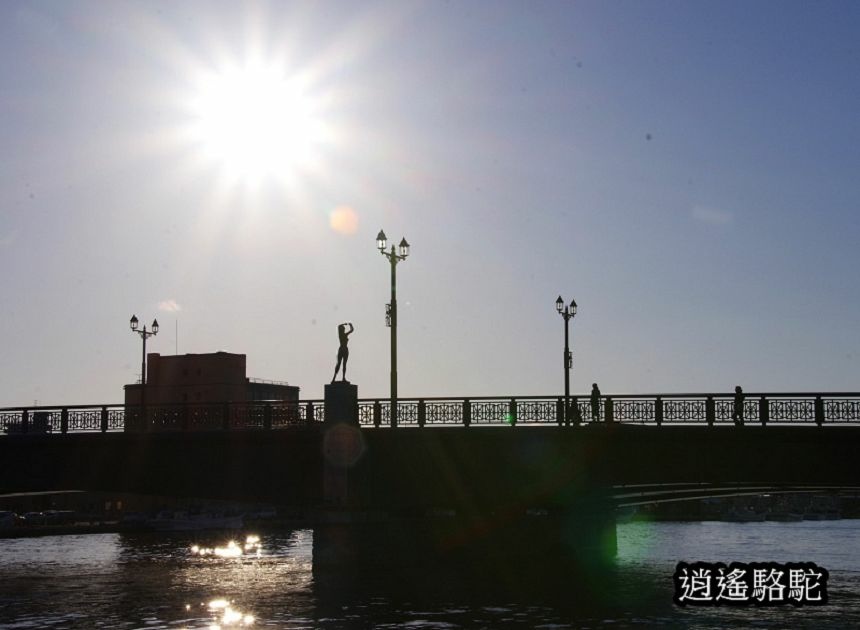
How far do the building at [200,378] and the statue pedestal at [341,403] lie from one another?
11117 centimetres

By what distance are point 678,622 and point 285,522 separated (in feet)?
275

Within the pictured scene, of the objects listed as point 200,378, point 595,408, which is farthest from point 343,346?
point 200,378

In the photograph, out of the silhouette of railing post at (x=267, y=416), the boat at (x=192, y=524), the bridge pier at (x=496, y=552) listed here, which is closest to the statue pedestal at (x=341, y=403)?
the silhouette of railing post at (x=267, y=416)

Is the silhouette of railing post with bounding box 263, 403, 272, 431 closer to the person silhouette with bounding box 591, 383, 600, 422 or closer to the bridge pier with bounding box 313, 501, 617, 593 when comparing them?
the bridge pier with bounding box 313, 501, 617, 593

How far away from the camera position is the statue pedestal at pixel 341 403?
41438 millimetres

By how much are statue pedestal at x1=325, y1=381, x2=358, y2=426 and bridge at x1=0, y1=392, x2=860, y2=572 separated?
0.40 ft

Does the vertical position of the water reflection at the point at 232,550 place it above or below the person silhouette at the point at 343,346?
below

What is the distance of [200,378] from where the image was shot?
156m

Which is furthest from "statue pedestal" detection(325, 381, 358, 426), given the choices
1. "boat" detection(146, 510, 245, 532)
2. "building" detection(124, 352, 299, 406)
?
"building" detection(124, 352, 299, 406)

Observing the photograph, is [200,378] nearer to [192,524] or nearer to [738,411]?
[192,524]

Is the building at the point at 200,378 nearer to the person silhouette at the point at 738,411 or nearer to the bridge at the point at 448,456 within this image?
the bridge at the point at 448,456

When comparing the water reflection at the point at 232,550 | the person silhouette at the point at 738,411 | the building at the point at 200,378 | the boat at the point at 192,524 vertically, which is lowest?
the boat at the point at 192,524

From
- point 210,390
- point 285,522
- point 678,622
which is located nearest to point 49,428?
point 678,622

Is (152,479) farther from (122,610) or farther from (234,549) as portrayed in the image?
(234,549)
